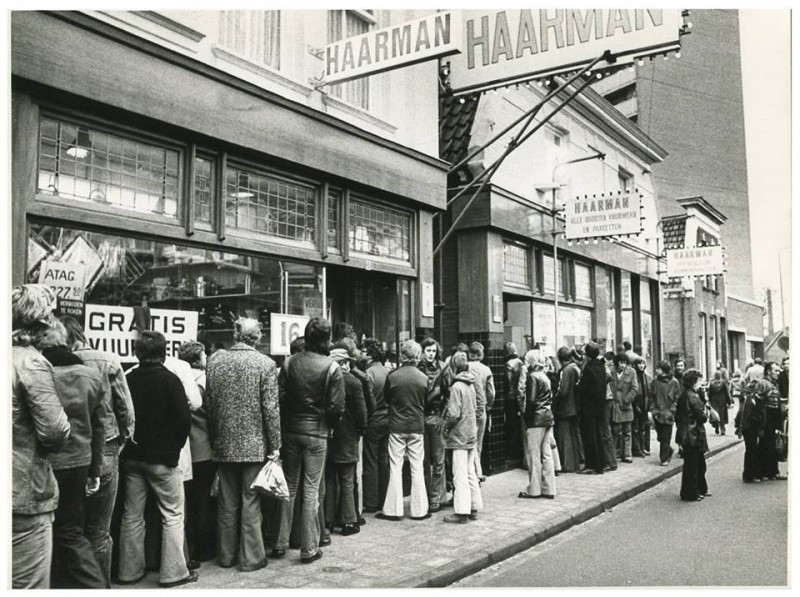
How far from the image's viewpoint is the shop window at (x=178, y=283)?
230 inches

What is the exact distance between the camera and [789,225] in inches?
227

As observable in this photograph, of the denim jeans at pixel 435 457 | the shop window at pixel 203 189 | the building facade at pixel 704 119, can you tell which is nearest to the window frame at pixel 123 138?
the shop window at pixel 203 189

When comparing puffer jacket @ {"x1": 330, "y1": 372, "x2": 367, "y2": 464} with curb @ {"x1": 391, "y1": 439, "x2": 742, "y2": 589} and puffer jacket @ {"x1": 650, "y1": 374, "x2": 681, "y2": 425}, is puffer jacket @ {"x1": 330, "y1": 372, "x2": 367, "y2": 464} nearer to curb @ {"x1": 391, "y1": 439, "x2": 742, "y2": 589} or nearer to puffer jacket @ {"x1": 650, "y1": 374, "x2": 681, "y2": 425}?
curb @ {"x1": 391, "y1": 439, "x2": 742, "y2": 589}

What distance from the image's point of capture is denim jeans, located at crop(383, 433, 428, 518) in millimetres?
7305

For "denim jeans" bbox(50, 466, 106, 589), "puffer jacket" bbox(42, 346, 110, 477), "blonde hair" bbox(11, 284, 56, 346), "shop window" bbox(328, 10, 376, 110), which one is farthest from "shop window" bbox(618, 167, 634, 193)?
"blonde hair" bbox(11, 284, 56, 346)

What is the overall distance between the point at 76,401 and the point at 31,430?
1.93ft

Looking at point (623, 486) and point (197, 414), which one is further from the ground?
point (197, 414)

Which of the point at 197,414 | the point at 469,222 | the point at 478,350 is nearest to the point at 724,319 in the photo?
the point at 469,222

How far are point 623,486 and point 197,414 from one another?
6.15 metres

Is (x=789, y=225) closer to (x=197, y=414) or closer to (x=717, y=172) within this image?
(x=197, y=414)

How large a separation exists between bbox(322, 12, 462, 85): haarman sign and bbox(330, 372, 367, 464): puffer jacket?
3265 millimetres

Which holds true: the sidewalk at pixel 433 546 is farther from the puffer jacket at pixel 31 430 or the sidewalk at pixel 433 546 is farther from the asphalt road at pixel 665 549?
the puffer jacket at pixel 31 430

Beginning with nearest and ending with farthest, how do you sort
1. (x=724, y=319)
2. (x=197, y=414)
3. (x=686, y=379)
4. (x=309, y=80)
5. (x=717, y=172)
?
(x=197, y=414) → (x=309, y=80) → (x=686, y=379) → (x=717, y=172) → (x=724, y=319)

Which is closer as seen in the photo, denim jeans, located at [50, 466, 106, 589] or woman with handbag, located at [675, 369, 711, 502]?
denim jeans, located at [50, 466, 106, 589]
